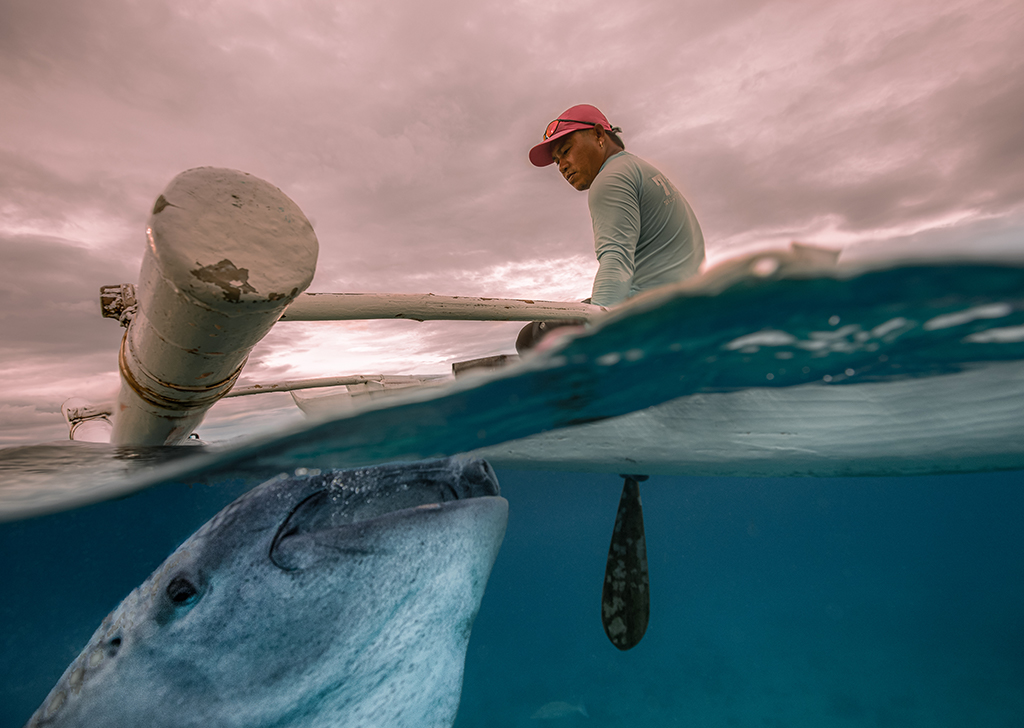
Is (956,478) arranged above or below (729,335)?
below

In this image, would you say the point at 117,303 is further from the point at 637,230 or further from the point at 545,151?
the point at 545,151

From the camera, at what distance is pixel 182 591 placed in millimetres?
1954

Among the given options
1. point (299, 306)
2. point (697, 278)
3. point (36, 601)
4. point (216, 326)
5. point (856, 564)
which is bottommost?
point (856, 564)

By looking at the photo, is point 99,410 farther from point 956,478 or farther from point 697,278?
point 956,478

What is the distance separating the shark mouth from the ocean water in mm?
584

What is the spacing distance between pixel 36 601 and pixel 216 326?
3826 cm

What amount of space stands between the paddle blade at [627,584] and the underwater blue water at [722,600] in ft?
16.7

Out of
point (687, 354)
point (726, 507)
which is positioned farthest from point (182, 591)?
point (726, 507)

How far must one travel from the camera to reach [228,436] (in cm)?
309

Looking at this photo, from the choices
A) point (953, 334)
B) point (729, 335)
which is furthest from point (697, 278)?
point (953, 334)

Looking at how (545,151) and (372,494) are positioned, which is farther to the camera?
(545,151)

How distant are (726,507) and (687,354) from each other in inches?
1526

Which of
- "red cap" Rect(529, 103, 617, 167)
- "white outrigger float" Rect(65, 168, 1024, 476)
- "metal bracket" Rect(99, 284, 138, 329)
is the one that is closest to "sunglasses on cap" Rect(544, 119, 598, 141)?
"red cap" Rect(529, 103, 617, 167)

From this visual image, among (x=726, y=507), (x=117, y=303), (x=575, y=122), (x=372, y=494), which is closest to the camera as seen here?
(x=117, y=303)
